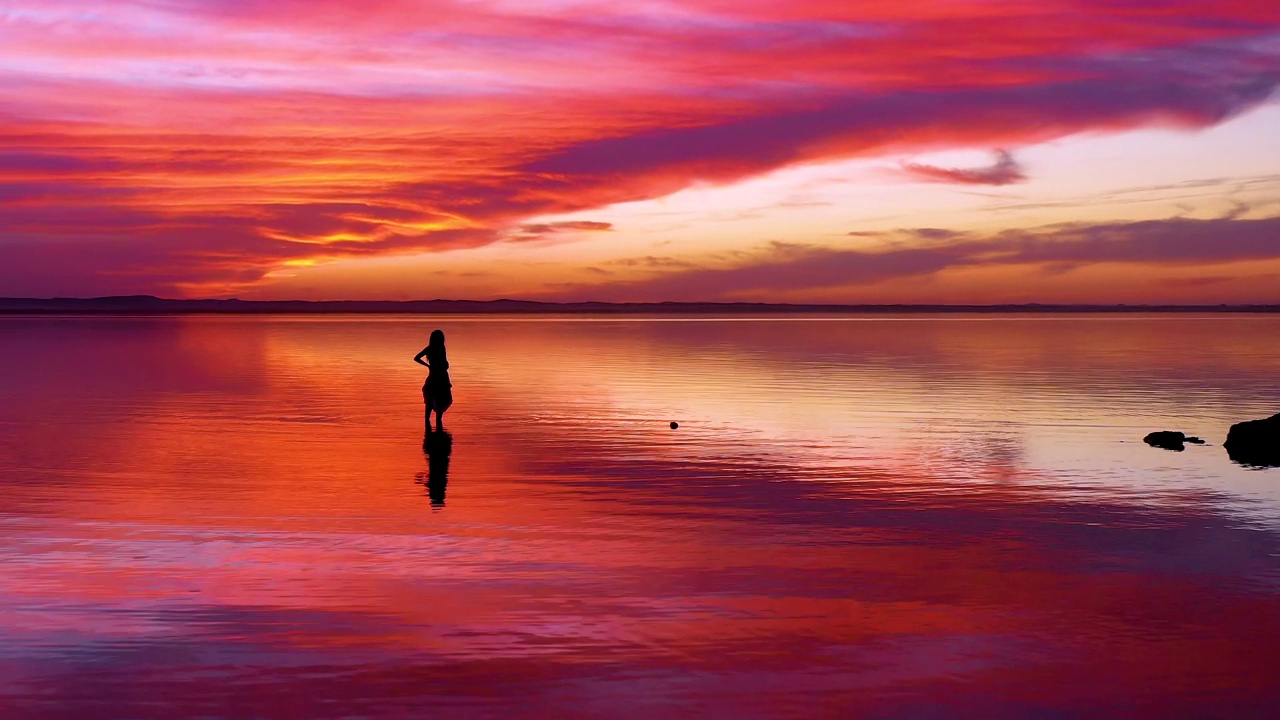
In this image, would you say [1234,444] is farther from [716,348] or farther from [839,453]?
[716,348]

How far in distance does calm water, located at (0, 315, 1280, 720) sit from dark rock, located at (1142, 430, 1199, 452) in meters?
0.41

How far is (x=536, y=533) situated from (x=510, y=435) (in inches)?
418

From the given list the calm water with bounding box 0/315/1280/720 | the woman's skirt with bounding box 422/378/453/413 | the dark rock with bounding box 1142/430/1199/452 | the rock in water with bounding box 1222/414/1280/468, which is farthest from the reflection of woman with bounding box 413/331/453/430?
the rock in water with bounding box 1222/414/1280/468

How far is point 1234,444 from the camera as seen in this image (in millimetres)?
22547

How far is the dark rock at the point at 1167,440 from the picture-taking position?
22703 mm

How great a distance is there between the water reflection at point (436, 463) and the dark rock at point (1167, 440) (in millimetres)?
13156

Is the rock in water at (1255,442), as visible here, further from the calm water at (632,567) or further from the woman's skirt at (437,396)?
the woman's skirt at (437,396)

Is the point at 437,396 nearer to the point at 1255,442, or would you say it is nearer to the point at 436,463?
the point at 436,463

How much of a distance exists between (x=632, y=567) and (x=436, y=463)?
860cm

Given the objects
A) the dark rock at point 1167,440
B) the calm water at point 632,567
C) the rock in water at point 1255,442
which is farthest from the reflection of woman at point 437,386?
the rock in water at point 1255,442

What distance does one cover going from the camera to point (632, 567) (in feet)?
40.8

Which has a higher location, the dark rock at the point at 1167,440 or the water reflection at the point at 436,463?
the dark rock at the point at 1167,440

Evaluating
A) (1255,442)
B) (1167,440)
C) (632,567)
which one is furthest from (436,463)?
(1255,442)

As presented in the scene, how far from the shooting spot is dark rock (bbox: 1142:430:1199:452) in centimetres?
2270
